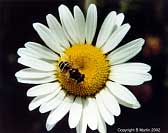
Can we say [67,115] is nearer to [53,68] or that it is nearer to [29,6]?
[53,68]

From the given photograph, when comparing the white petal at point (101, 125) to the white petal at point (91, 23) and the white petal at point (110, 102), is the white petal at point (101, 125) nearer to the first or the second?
the white petal at point (110, 102)

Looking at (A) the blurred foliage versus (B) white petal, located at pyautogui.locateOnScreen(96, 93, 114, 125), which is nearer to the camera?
(B) white petal, located at pyautogui.locateOnScreen(96, 93, 114, 125)

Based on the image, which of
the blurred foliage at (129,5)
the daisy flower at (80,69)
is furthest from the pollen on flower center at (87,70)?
the blurred foliage at (129,5)

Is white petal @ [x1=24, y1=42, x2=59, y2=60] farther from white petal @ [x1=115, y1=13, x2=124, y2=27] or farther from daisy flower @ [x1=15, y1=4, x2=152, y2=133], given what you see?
white petal @ [x1=115, y1=13, x2=124, y2=27]

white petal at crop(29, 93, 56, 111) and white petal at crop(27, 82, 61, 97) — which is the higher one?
white petal at crop(27, 82, 61, 97)

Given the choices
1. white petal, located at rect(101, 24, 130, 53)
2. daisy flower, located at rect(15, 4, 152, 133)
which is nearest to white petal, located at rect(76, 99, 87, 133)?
daisy flower, located at rect(15, 4, 152, 133)

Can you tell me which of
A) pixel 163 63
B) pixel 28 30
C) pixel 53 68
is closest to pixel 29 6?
pixel 28 30

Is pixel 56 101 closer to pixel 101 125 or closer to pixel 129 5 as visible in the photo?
pixel 101 125
